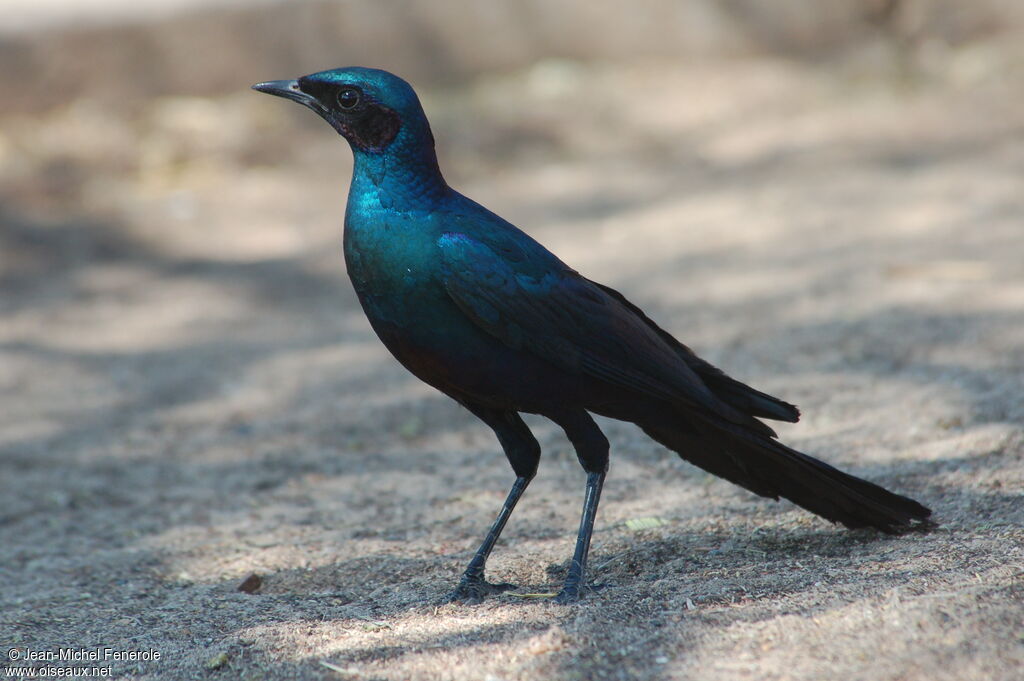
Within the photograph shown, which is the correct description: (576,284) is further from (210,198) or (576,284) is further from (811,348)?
(210,198)

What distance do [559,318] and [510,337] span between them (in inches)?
6.2

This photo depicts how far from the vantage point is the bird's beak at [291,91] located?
318 cm

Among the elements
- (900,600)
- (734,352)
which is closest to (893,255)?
(734,352)

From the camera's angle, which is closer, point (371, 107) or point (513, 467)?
point (371, 107)

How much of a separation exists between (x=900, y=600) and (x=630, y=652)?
2.10 ft

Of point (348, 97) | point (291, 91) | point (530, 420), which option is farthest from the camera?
point (530, 420)

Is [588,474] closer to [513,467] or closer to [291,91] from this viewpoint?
[513,467]

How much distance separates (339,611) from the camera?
3.24 meters

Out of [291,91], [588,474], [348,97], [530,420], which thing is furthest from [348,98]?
[530,420]

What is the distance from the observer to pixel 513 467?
3.26 m

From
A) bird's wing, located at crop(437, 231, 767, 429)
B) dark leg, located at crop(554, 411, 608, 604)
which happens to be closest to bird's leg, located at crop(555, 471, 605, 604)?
dark leg, located at crop(554, 411, 608, 604)

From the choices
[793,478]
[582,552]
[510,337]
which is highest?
[510,337]

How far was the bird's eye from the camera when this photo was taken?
10.1 feet

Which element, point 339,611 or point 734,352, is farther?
point 734,352
